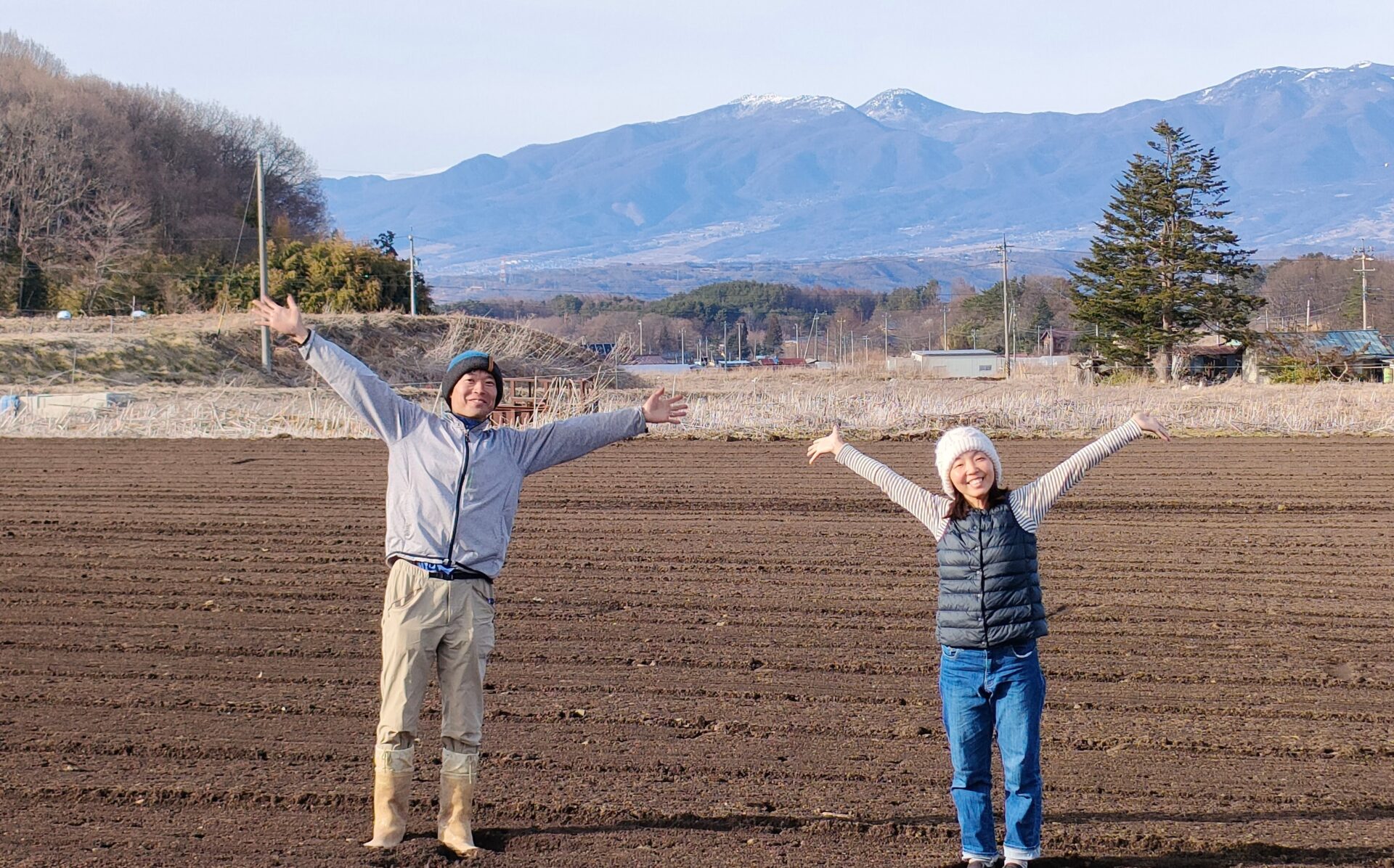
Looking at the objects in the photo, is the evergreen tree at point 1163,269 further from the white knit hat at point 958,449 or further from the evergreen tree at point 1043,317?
the evergreen tree at point 1043,317

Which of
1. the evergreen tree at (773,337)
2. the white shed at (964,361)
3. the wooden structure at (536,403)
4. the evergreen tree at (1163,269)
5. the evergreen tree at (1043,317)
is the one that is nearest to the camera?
the wooden structure at (536,403)

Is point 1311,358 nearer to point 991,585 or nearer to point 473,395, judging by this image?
point 991,585

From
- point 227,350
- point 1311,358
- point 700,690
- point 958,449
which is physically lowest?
point 700,690

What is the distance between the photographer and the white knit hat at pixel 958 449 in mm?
4703

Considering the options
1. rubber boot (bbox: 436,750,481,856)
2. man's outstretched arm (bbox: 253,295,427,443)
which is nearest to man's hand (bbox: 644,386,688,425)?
man's outstretched arm (bbox: 253,295,427,443)

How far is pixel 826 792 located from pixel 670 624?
316cm

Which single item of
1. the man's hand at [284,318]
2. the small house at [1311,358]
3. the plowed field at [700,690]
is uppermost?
the small house at [1311,358]

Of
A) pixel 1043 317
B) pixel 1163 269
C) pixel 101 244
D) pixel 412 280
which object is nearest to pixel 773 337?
pixel 1043 317

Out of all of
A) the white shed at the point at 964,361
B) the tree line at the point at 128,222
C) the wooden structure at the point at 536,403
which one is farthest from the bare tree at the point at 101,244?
the white shed at the point at 964,361

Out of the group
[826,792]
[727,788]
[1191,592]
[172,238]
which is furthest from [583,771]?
[172,238]

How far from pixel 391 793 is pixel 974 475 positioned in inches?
92.3

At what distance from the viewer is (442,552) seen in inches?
192

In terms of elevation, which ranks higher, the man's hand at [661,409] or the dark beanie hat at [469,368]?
the dark beanie hat at [469,368]

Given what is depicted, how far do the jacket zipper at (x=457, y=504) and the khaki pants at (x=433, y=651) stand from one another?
9 centimetres
